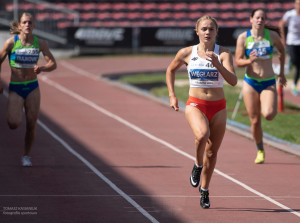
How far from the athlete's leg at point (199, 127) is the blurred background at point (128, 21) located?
24137 millimetres

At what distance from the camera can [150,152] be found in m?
13.1

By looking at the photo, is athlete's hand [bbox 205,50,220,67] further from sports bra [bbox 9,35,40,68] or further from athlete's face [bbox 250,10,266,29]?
sports bra [bbox 9,35,40,68]

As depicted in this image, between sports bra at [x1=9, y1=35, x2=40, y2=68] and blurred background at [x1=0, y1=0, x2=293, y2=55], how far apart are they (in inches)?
863

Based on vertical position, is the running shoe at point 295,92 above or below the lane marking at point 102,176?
below

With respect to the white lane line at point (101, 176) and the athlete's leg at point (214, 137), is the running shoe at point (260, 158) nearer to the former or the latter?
the white lane line at point (101, 176)

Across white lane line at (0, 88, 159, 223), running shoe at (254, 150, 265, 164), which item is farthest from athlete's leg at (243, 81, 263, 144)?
white lane line at (0, 88, 159, 223)

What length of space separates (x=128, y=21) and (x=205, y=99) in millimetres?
30405

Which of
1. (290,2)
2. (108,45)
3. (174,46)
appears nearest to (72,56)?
(108,45)

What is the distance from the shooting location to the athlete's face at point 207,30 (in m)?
8.38

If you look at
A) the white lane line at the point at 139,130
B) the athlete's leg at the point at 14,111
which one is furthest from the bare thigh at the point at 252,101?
the athlete's leg at the point at 14,111

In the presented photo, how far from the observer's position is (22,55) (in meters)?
11.2

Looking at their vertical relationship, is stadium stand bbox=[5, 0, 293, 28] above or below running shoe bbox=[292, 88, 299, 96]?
below

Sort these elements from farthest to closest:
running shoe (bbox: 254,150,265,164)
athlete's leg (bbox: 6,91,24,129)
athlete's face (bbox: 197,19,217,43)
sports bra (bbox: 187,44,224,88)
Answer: running shoe (bbox: 254,150,265,164) → athlete's leg (bbox: 6,91,24,129) → sports bra (bbox: 187,44,224,88) → athlete's face (bbox: 197,19,217,43)

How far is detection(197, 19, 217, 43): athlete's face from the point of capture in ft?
27.5
